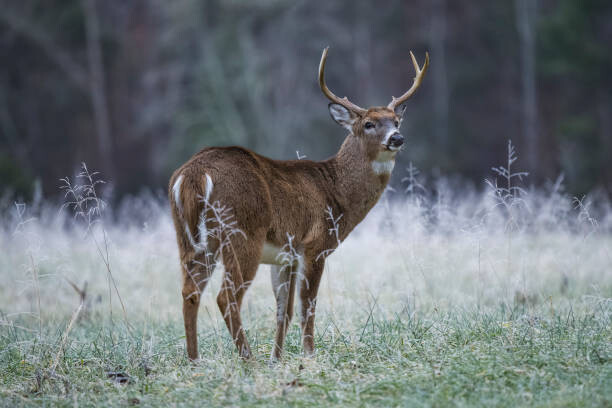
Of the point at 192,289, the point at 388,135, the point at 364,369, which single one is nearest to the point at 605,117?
the point at 388,135

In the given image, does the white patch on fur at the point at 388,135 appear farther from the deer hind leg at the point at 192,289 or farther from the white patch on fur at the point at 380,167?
the deer hind leg at the point at 192,289

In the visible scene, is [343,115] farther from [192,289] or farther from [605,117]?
[605,117]

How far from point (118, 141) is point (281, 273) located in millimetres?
22457

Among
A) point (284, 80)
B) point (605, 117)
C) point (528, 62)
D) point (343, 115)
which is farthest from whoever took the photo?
point (284, 80)

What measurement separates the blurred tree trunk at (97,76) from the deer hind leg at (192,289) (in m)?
19.8

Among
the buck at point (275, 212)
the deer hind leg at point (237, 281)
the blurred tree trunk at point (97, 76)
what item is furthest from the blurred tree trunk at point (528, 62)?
the deer hind leg at point (237, 281)

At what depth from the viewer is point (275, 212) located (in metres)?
4.79

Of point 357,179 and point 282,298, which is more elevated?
point 357,179

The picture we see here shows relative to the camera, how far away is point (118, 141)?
86.3 feet

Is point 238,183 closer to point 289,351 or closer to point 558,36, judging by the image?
point 289,351

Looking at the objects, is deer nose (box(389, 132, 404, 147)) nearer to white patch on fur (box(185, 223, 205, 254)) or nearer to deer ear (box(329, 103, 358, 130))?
deer ear (box(329, 103, 358, 130))

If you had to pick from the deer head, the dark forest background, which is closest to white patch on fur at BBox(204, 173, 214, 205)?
the deer head

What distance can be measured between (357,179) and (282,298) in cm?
117

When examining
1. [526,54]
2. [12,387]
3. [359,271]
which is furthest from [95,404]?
[526,54]
